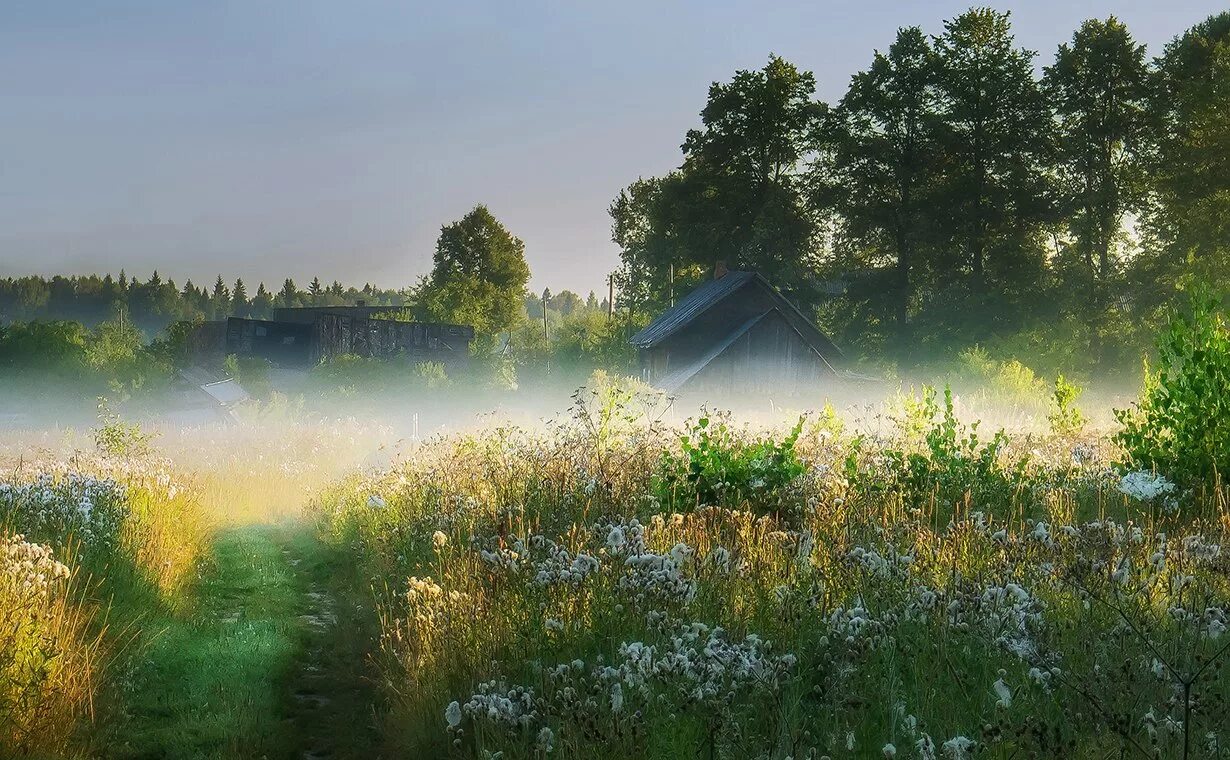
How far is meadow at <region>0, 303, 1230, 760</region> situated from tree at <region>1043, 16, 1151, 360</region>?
3000cm

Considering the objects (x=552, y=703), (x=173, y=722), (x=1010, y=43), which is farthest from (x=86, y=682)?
(x=1010, y=43)

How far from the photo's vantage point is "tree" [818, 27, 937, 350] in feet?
139

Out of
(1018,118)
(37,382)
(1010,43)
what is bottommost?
(37,382)

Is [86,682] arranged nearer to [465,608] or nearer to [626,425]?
[465,608]

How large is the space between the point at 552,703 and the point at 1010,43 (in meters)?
46.0

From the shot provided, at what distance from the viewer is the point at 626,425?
466 inches

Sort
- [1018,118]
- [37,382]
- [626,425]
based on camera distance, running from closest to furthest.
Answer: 1. [626,425]
2. [1018,118]
3. [37,382]

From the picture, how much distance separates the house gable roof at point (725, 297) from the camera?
35.8 m

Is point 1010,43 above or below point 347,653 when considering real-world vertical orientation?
above

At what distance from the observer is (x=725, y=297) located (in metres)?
36.7

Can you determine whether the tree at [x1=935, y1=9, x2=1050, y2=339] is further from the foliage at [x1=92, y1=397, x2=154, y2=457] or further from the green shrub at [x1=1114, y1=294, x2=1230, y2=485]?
the foliage at [x1=92, y1=397, x2=154, y2=457]

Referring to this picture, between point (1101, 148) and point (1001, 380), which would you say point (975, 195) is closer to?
point (1101, 148)

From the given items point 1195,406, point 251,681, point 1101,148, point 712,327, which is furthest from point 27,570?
point 1101,148

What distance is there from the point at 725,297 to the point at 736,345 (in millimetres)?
3328
